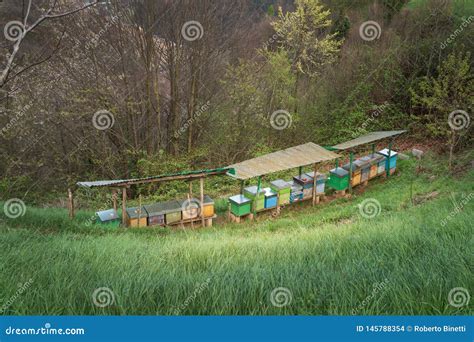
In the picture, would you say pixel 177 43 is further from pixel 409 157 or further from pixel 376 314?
pixel 376 314

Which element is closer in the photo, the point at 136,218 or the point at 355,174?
the point at 136,218

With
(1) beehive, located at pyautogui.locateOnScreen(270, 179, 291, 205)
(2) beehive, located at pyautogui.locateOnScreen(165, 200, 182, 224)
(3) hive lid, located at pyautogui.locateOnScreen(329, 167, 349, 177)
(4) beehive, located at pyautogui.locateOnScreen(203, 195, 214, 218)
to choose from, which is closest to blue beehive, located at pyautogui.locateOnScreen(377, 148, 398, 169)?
(3) hive lid, located at pyautogui.locateOnScreen(329, 167, 349, 177)

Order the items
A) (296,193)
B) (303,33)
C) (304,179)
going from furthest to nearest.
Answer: (303,33) → (304,179) → (296,193)

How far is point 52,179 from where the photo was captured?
610 inches

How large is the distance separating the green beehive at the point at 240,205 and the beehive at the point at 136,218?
119 inches

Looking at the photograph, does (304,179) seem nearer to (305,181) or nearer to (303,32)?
(305,181)

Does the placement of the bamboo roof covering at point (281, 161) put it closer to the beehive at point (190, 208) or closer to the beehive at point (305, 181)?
the beehive at point (305, 181)

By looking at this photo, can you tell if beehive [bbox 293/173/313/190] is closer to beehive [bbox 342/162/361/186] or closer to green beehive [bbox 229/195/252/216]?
beehive [bbox 342/162/361/186]

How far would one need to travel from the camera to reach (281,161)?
1298cm

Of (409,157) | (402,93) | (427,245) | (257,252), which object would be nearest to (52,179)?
(257,252)

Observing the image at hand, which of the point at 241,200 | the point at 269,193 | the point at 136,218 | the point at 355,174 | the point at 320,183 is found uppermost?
the point at 355,174

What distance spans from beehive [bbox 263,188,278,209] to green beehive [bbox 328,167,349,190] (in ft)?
10.2

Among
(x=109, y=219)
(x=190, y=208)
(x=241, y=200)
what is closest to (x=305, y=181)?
(x=241, y=200)

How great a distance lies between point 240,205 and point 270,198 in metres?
1.20
